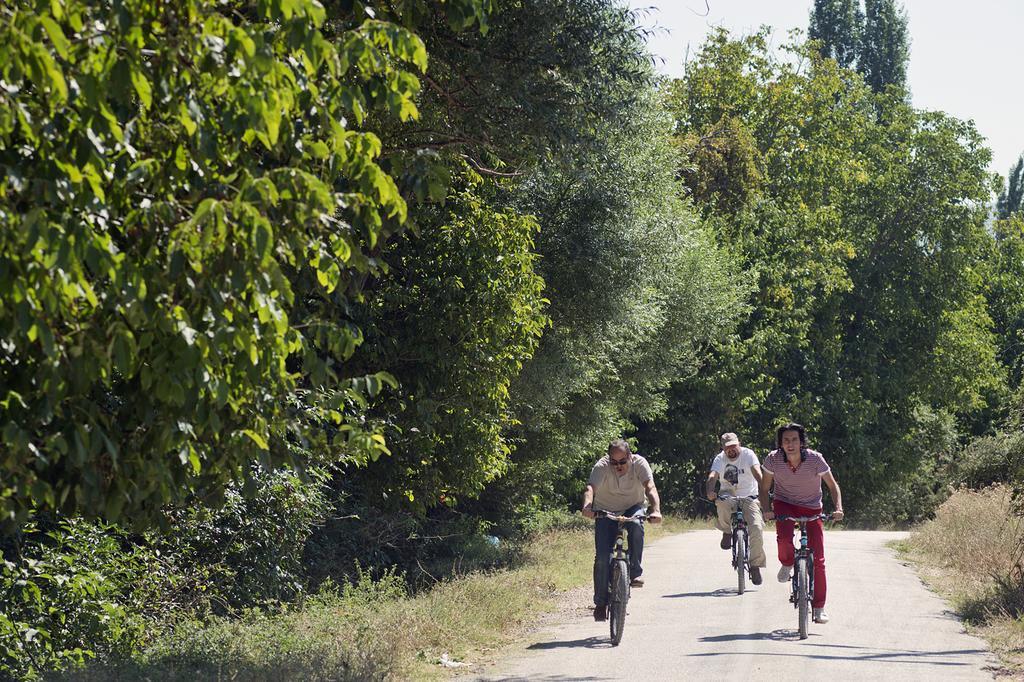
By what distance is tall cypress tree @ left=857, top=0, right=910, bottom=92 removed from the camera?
65500 mm

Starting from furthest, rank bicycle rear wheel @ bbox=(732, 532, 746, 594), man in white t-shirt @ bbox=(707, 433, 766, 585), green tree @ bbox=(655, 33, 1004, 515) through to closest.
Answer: green tree @ bbox=(655, 33, 1004, 515) → man in white t-shirt @ bbox=(707, 433, 766, 585) → bicycle rear wheel @ bbox=(732, 532, 746, 594)

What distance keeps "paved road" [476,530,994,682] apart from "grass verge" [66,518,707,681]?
1.98 feet

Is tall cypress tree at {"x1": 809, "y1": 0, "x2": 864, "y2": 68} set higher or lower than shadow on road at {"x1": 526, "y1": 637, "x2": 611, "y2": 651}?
higher

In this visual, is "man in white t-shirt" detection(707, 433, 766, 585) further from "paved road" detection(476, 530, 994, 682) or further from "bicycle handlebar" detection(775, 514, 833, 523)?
"bicycle handlebar" detection(775, 514, 833, 523)

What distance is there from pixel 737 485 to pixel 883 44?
55137 millimetres

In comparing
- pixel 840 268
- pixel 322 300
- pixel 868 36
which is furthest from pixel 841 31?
pixel 322 300

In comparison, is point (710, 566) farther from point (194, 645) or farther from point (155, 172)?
point (155, 172)

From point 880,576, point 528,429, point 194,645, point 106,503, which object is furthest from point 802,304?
point 106,503

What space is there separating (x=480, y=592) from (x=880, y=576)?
6.80m

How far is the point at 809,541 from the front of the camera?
12055 millimetres

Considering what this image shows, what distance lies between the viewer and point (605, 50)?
42.7 feet

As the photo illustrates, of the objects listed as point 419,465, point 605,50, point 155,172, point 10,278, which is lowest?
point 419,465

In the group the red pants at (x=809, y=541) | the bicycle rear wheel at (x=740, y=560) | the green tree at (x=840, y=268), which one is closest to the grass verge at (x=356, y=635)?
the bicycle rear wheel at (x=740, y=560)

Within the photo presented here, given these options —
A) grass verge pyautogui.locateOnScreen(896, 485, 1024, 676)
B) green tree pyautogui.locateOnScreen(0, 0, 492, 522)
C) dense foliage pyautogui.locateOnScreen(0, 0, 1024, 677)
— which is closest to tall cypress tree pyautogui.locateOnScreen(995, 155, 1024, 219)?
dense foliage pyautogui.locateOnScreen(0, 0, 1024, 677)
